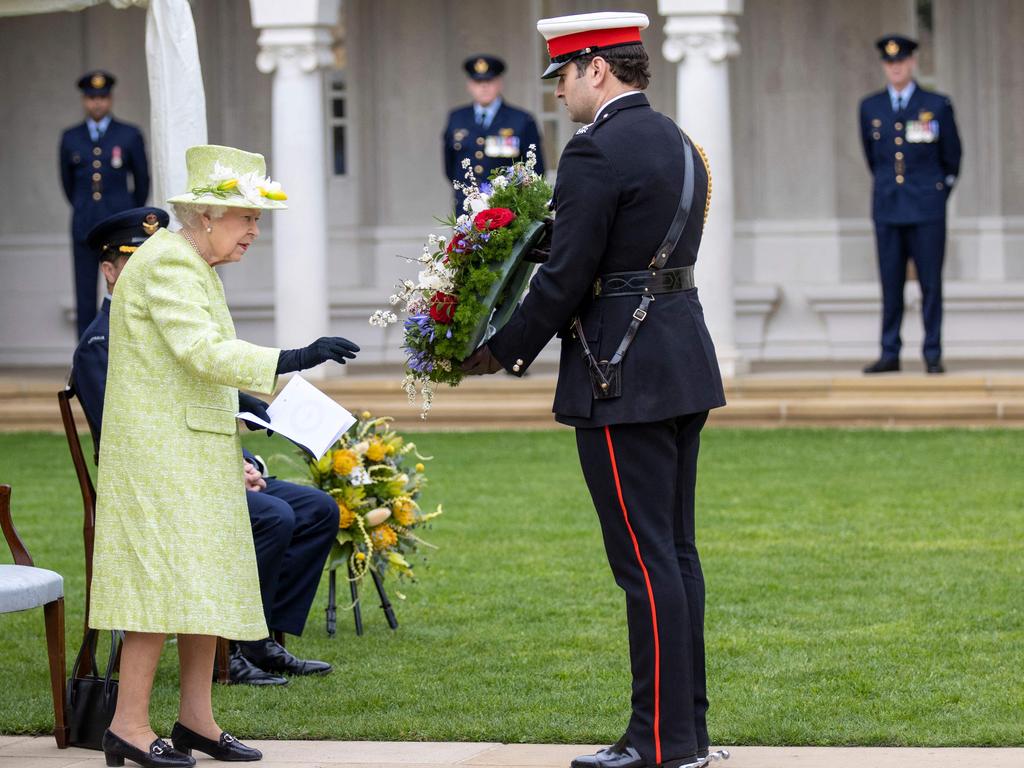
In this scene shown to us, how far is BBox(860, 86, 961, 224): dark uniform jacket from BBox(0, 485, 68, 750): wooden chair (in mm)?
9537

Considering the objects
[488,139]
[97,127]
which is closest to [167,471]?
[488,139]

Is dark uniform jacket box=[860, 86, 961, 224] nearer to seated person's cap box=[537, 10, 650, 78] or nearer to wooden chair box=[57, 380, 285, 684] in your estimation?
wooden chair box=[57, 380, 285, 684]

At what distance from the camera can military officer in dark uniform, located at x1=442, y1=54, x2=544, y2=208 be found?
15.0m

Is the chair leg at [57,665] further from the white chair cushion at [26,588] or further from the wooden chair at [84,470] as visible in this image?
the wooden chair at [84,470]

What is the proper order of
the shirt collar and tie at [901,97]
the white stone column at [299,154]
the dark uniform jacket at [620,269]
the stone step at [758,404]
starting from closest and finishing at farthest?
1. the dark uniform jacket at [620,269]
2. the stone step at [758,404]
3. the shirt collar and tie at [901,97]
4. the white stone column at [299,154]

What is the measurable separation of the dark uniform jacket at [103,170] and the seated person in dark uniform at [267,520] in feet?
29.7

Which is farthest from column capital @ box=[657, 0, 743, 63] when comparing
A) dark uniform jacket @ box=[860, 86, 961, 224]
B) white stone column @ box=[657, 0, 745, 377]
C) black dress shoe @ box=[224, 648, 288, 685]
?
black dress shoe @ box=[224, 648, 288, 685]

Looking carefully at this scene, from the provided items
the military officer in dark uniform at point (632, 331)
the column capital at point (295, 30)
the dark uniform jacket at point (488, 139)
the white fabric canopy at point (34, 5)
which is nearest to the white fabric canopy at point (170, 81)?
the white fabric canopy at point (34, 5)

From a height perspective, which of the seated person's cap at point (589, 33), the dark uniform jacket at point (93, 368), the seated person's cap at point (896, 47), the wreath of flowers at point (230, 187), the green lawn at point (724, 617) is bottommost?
the green lawn at point (724, 617)

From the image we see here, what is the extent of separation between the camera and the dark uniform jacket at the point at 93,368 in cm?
612

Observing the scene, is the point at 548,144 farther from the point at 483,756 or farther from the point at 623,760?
the point at 623,760

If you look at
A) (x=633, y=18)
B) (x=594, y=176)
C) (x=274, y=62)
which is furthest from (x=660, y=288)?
(x=274, y=62)

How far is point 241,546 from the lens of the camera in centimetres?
535

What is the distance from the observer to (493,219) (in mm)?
5039
